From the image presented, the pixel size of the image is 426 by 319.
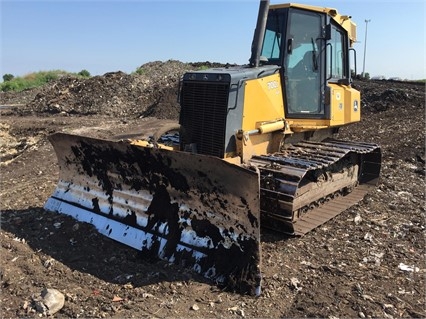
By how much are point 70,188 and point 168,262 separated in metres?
2.18

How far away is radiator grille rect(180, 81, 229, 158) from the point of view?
5281mm

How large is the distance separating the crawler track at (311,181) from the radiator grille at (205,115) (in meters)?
0.60

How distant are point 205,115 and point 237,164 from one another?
31.3 inches

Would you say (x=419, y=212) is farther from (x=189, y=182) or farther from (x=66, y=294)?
(x=66, y=294)

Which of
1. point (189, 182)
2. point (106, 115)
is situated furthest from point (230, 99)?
point (106, 115)

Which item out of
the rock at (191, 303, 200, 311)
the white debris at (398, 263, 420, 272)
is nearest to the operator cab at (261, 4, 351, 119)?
the white debris at (398, 263, 420, 272)

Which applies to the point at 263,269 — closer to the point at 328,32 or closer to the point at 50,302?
the point at 50,302

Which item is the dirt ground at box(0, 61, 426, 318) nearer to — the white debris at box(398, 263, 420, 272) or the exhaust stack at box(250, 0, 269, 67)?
the white debris at box(398, 263, 420, 272)

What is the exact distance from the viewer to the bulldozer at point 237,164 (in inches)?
174

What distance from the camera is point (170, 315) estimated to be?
12.1 feet

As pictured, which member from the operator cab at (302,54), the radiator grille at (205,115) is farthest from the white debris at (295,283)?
the operator cab at (302,54)

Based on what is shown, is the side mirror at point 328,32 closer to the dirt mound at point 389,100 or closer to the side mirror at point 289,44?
the side mirror at point 289,44

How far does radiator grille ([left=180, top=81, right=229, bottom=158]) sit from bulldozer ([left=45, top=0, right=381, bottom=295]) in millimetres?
13

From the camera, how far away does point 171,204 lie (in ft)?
16.1
